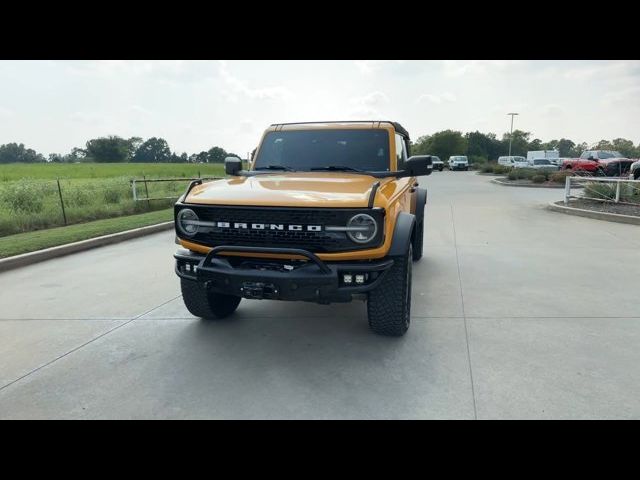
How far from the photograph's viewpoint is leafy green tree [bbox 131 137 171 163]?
275 ft

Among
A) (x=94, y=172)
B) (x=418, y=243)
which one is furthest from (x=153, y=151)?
(x=418, y=243)

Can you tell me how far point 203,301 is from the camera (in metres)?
4.24

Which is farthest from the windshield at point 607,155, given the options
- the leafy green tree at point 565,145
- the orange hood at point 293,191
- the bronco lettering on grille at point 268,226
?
the leafy green tree at point 565,145

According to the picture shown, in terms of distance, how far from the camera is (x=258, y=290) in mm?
3309

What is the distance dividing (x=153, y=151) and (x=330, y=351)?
89.4 m

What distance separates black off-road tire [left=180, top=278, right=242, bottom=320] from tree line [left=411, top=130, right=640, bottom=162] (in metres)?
59.1

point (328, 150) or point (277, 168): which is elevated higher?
point (328, 150)

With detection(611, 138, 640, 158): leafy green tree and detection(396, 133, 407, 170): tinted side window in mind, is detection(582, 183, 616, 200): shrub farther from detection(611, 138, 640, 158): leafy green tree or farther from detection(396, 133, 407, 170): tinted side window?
detection(611, 138, 640, 158): leafy green tree

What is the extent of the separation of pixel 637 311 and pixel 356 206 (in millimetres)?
3384

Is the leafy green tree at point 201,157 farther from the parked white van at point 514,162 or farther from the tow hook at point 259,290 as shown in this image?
the tow hook at point 259,290

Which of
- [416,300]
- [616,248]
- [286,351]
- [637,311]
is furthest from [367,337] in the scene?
[616,248]

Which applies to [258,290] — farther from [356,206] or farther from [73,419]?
[73,419]

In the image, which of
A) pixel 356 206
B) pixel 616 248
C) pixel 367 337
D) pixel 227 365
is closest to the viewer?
pixel 356 206

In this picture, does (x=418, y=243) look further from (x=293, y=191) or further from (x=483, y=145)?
(x=483, y=145)
